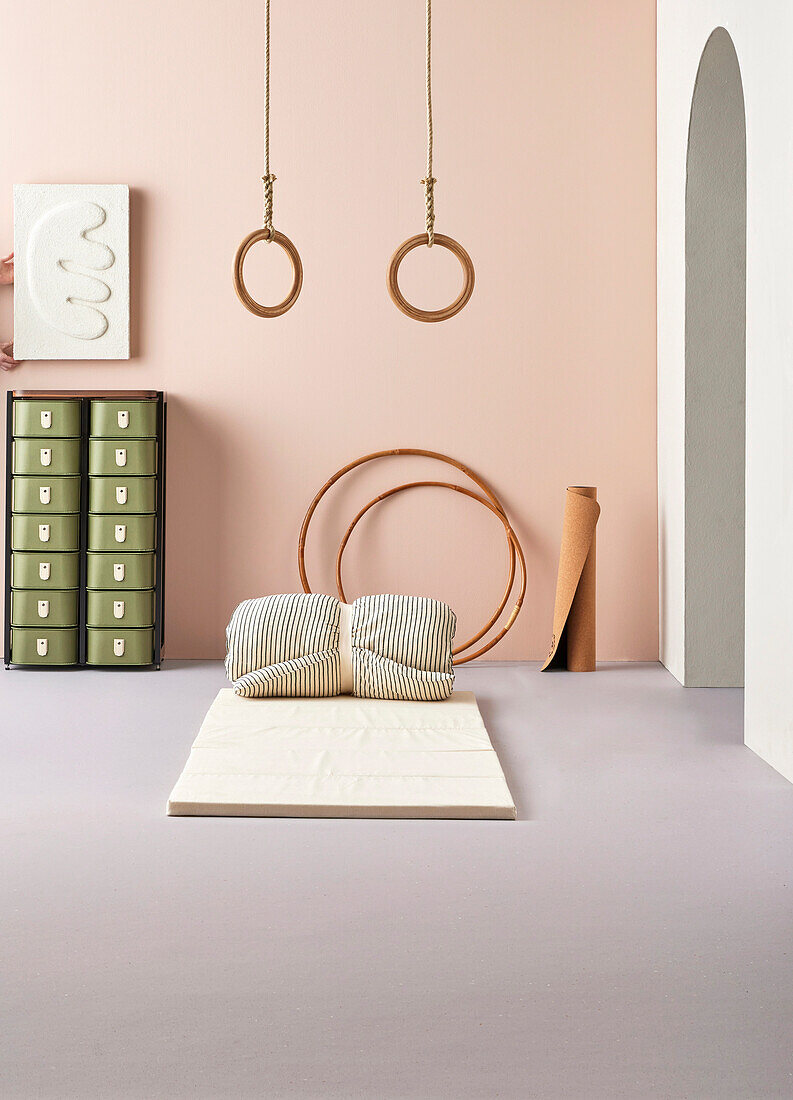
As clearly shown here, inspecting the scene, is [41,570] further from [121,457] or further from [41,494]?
[121,457]

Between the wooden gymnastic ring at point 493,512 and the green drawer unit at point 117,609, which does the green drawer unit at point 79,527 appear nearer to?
the green drawer unit at point 117,609

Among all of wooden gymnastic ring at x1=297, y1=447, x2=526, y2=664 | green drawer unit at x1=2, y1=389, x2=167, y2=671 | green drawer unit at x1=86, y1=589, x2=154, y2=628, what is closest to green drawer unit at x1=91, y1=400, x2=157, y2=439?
green drawer unit at x1=2, y1=389, x2=167, y2=671

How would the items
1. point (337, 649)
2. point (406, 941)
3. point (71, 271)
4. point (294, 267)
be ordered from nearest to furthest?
1. point (406, 941)
2. point (294, 267)
3. point (337, 649)
4. point (71, 271)

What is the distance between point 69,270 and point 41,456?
92 centimetres

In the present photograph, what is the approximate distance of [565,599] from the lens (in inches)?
185

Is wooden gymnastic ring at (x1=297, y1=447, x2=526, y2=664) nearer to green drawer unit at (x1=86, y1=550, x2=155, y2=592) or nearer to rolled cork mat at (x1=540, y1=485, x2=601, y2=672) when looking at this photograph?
rolled cork mat at (x1=540, y1=485, x2=601, y2=672)

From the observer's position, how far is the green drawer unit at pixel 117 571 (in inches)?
184

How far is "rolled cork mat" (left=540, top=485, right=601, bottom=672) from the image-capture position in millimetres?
4664

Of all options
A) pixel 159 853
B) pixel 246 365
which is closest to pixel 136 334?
pixel 246 365

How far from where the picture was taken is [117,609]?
15.3 feet

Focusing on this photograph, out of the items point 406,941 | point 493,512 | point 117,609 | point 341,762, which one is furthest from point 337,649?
point 406,941

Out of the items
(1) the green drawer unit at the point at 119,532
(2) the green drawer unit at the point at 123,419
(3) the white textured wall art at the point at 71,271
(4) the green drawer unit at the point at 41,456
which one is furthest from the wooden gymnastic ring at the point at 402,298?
(3) the white textured wall art at the point at 71,271

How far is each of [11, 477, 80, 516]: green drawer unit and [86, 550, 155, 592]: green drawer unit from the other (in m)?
0.25

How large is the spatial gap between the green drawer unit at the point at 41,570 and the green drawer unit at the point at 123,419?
21.9 inches
